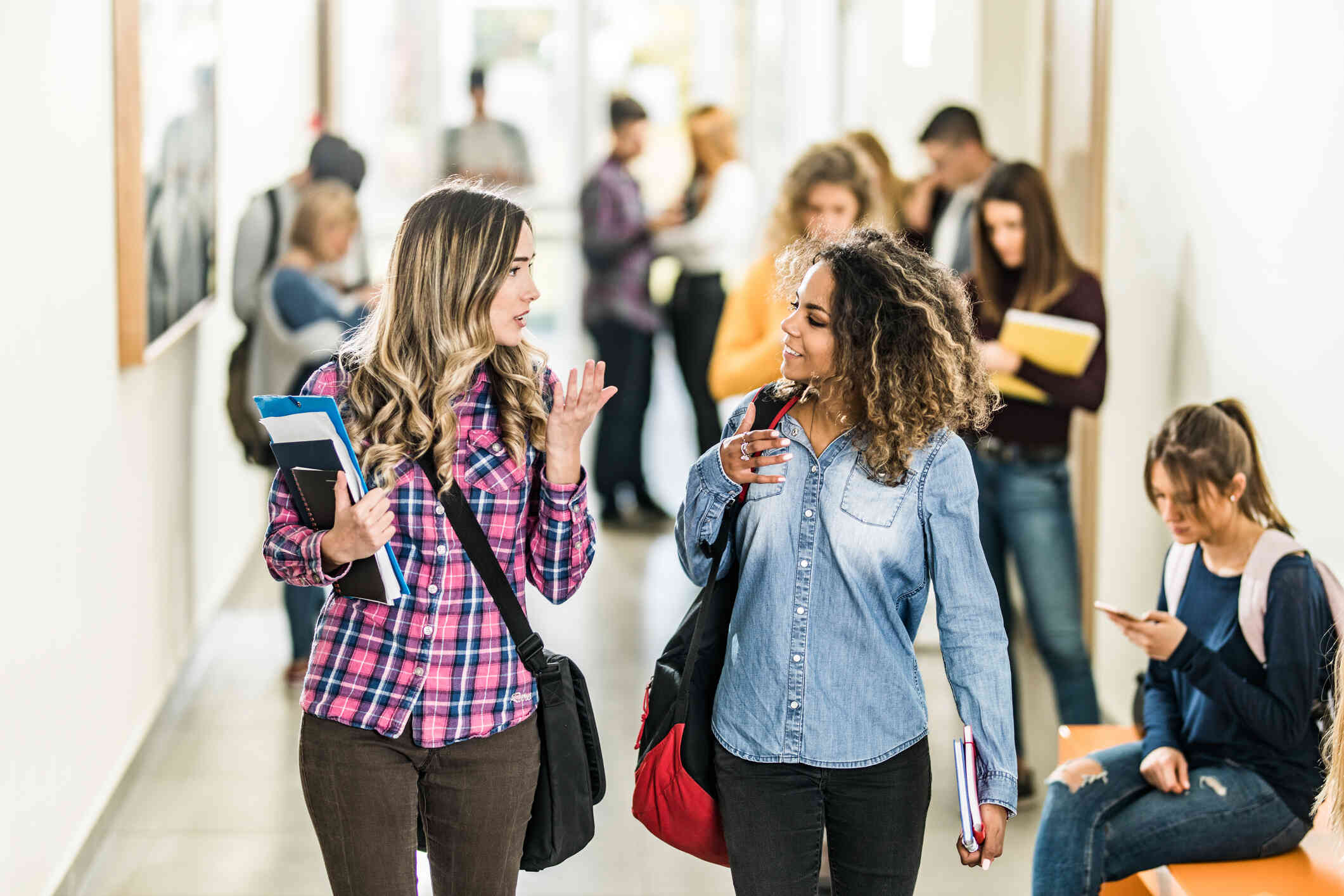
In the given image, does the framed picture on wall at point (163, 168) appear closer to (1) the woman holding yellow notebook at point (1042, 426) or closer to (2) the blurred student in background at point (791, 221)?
(2) the blurred student in background at point (791, 221)

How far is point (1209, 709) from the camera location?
9.40 ft

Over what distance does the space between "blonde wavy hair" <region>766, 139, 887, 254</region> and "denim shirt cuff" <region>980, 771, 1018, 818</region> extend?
229 centimetres

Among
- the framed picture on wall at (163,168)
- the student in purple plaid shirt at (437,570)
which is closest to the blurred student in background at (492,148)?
the framed picture on wall at (163,168)

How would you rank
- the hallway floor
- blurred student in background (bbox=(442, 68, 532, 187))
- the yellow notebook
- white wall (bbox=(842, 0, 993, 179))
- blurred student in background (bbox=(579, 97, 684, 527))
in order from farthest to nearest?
blurred student in background (bbox=(442, 68, 532, 187)) < blurred student in background (bbox=(579, 97, 684, 527)) < white wall (bbox=(842, 0, 993, 179)) < the yellow notebook < the hallway floor

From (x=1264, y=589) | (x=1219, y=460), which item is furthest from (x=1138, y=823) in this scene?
(x=1219, y=460)

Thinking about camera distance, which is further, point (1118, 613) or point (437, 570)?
point (1118, 613)

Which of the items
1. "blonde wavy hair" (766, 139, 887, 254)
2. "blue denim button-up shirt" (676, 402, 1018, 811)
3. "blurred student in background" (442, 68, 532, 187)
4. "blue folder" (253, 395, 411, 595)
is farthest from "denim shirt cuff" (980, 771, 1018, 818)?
"blurred student in background" (442, 68, 532, 187)

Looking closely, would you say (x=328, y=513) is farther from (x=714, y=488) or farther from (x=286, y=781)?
(x=286, y=781)

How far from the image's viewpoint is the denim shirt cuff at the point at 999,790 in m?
2.16

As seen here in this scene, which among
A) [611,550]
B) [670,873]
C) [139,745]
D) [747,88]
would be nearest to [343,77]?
[747,88]

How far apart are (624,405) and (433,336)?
5.26 metres

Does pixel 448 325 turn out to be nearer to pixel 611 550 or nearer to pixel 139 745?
pixel 139 745

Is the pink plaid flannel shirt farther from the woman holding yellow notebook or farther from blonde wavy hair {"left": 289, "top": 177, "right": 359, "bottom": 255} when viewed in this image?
blonde wavy hair {"left": 289, "top": 177, "right": 359, "bottom": 255}

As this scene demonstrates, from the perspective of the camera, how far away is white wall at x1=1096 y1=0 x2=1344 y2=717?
10.2 feet
